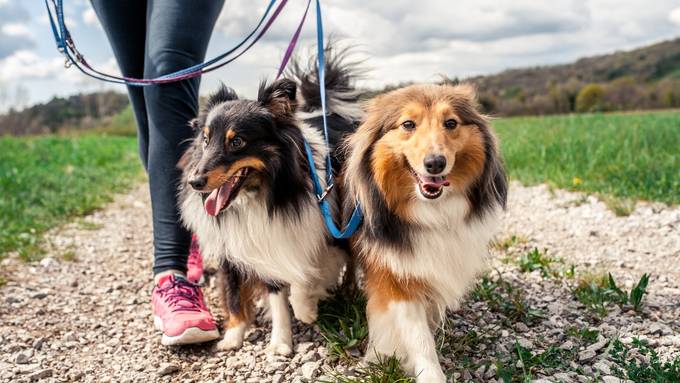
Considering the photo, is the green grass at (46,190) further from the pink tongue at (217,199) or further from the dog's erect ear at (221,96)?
the pink tongue at (217,199)

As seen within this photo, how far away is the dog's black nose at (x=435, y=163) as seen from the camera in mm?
2438

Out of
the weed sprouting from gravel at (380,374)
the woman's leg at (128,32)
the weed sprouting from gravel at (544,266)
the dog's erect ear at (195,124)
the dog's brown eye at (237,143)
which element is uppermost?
the woman's leg at (128,32)

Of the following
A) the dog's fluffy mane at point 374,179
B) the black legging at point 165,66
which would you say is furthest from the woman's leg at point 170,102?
the dog's fluffy mane at point 374,179

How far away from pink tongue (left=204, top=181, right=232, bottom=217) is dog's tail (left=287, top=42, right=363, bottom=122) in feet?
3.57

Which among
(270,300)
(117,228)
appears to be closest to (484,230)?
(270,300)

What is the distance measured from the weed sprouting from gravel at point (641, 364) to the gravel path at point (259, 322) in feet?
0.24

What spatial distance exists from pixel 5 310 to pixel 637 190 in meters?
5.90

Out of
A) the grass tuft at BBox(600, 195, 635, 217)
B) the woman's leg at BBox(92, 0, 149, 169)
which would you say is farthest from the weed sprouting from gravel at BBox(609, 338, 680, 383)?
the woman's leg at BBox(92, 0, 149, 169)

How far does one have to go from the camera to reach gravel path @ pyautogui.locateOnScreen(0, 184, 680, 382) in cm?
292

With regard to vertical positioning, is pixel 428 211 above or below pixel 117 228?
above

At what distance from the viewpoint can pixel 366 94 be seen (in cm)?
383

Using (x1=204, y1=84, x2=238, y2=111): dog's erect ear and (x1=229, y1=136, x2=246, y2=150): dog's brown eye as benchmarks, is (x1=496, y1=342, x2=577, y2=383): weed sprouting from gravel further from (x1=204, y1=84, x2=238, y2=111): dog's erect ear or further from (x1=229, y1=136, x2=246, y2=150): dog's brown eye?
(x1=204, y1=84, x2=238, y2=111): dog's erect ear

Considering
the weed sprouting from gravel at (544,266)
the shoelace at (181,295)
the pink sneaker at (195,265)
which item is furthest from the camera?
the pink sneaker at (195,265)

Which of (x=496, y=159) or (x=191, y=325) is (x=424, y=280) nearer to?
(x=496, y=159)
